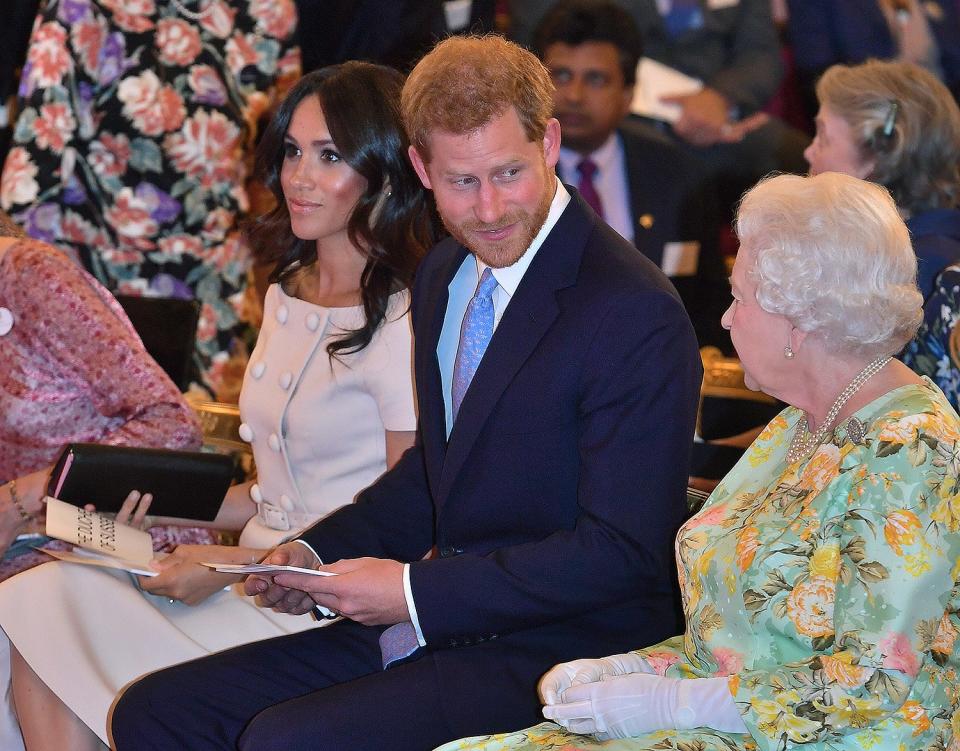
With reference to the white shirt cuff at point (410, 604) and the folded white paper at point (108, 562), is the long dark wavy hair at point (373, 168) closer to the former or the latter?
the folded white paper at point (108, 562)

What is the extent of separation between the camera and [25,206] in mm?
4566

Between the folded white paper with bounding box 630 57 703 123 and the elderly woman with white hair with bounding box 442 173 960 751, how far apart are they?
2.34 metres

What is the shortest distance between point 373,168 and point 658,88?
5.77ft

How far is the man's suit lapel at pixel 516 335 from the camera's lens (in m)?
2.25

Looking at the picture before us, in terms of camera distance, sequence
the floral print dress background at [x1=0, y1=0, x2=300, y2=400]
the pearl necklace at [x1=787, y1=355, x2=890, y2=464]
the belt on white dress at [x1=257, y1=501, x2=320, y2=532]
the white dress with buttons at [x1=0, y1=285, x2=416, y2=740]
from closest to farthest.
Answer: the pearl necklace at [x1=787, y1=355, x2=890, y2=464] < the white dress with buttons at [x1=0, y1=285, x2=416, y2=740] < the belt on white dress at [x1=257, y1=501, x2=320, y2=532] < the floral print dress background at [x1=0, y1=0, x2=300, y2=400]

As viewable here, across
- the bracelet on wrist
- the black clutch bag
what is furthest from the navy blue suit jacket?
the bracelet on wrist

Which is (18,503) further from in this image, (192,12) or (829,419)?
(192,12)

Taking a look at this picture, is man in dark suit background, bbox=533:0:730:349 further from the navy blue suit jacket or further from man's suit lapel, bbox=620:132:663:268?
the navy blue suit jacket

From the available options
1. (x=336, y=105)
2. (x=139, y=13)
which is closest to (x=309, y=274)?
(x=336, y=105)

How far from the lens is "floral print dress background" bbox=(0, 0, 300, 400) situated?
4594 mm

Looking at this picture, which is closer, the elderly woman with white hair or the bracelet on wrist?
the elderly woman with white hair

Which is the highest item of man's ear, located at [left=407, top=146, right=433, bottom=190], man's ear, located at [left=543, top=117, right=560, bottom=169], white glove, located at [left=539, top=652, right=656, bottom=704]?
man's ear, located at [left=543, top=117, right=560, bottom=169]

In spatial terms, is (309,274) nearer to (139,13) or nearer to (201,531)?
(201,531)

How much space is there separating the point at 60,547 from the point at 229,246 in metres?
1.89
